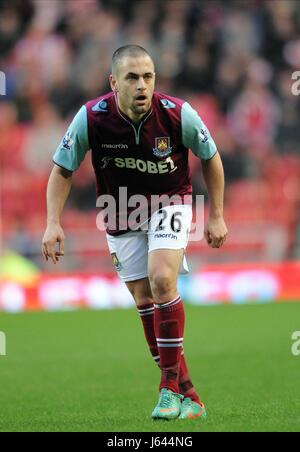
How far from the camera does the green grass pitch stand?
254 inches

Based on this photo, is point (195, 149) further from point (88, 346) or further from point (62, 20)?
point (62, 20)

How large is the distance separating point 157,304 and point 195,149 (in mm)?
974

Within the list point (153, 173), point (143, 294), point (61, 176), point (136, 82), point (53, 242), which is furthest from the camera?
point (143, 294)

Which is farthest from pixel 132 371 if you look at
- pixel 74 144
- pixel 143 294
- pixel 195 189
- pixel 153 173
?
pixel 195 189

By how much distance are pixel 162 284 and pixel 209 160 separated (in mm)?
835

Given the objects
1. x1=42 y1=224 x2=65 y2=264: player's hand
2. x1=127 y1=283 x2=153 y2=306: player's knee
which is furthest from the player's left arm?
x1=42 y1=224 x2=65 y2=264: player's hand

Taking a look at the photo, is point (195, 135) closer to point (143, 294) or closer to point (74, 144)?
point (74, 144)

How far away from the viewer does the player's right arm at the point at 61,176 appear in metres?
6.63

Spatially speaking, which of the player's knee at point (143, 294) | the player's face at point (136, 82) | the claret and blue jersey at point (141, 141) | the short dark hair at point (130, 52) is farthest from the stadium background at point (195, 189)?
the short dark hair at point (130, 52)

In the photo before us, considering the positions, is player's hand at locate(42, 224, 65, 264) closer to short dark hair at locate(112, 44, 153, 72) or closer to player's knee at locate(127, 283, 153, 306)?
player's knee at locate(127, 283, 153, 306)

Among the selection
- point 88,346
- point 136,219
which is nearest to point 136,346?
point 88,346

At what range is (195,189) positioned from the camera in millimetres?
16578
